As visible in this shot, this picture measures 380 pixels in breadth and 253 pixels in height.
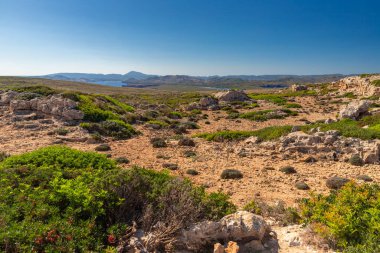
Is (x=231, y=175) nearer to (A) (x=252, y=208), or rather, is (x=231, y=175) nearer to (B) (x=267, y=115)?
(A) (x=252, y=208)

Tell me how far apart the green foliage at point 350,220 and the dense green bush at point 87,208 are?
226 centimetres

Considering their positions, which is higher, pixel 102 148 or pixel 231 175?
pixel 102 148

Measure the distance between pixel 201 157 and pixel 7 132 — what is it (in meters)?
14.7

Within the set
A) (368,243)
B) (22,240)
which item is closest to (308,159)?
(368,243)

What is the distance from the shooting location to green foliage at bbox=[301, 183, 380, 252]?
517 centimetres

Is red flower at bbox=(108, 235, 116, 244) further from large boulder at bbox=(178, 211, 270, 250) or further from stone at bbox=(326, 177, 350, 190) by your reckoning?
stone at bbox=(326, 177, 350, 190)

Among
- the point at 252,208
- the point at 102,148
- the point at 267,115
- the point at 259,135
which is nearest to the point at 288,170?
the point at 252,208

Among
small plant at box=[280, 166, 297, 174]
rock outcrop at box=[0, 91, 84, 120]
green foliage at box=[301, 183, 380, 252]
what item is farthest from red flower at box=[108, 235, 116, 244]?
rock outcrop at box=[0, 91, 84, 120]

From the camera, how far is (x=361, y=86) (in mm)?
52812

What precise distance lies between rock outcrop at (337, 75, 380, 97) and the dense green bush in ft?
162

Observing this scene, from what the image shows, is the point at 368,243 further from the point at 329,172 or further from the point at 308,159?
the point at 308,159

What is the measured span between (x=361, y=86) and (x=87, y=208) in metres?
61.8

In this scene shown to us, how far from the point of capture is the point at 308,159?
14.2 meters

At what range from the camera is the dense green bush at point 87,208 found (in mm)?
4660
